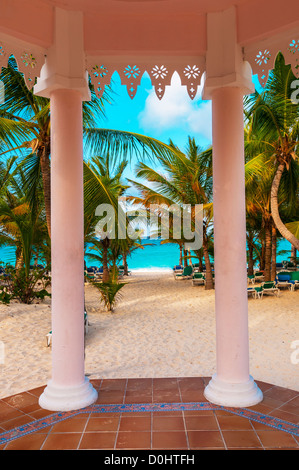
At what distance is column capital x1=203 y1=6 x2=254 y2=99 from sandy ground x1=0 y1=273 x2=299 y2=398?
4108mm

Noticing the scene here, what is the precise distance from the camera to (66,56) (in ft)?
10.7

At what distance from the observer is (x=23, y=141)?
21.4ft

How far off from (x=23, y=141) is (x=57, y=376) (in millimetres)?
4591

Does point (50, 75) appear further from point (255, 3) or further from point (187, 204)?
point (187, 204)

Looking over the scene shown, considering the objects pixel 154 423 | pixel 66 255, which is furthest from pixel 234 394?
pixel 66 255

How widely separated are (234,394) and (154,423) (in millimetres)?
808

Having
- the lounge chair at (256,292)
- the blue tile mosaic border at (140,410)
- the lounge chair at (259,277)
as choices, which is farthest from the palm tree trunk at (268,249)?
the blue tile mosaic border at (140,410)

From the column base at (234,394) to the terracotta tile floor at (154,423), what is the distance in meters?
0.07

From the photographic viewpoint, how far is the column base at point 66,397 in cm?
323
